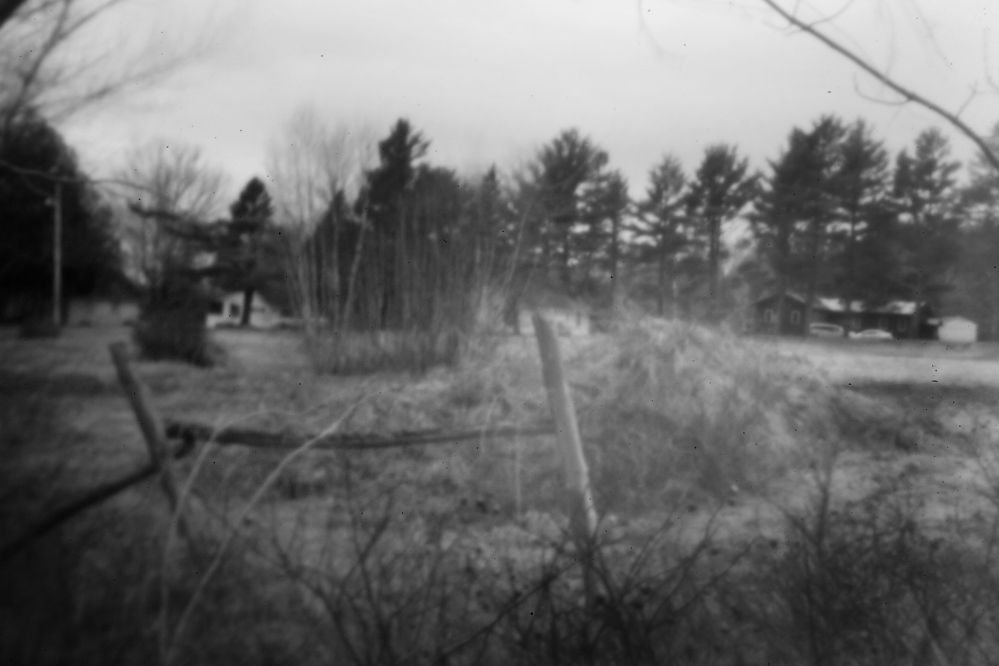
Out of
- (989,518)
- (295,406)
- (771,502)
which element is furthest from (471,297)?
(989,518)

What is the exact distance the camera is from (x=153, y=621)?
1.94 m

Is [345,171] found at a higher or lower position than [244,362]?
higher

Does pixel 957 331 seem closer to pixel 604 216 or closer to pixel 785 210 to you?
pixel 785 210

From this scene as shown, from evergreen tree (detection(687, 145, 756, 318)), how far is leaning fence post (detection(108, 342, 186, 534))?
8.19 feet

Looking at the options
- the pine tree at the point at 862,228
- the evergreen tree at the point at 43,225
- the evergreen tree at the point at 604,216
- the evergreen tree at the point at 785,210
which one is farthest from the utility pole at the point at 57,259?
the pine tree at the point at 862,228

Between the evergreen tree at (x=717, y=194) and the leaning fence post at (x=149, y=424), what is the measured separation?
98.3 inches

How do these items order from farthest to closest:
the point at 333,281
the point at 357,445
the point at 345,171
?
the point at 333,281, the point at 345,171, the point at 357,445

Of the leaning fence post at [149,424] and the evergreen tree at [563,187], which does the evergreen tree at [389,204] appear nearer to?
the evergreen tree at [563,187]

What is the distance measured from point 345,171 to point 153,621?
1.80 m

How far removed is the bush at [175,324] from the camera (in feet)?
8.86

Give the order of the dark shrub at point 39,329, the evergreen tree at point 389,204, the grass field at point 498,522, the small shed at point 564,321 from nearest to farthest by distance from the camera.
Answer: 1. the grass field at point 498,522
2. the dark shrub at point 39,329
3. the evergreen tree at point 389,204
4. the small shed at point 564,321

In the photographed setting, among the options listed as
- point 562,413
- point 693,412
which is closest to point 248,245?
point 562,413

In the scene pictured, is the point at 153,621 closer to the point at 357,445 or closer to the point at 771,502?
the point at 357,445

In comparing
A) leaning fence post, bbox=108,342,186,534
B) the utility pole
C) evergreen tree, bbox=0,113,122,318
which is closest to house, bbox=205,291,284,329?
evergreen tree, bbox=0,113,122,318
